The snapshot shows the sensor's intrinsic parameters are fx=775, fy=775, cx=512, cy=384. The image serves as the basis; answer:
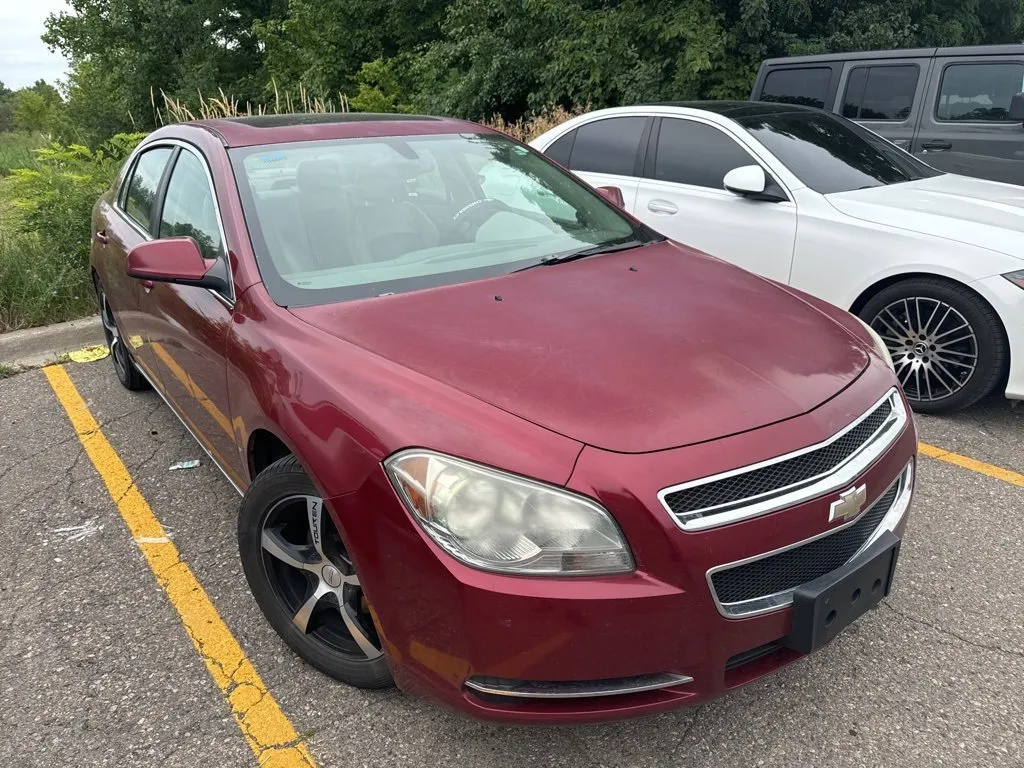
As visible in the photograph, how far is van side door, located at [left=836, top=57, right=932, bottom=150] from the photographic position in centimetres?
648

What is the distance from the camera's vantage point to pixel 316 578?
90.0 inches

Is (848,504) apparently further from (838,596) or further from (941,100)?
(941,100)

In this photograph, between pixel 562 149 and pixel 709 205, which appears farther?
pixel 562 149

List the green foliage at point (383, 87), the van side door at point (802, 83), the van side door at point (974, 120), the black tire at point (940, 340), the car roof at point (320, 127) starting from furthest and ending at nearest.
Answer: the green foliage at point (383, 87) → the van side door at point (802, 83) → the van side door at point (974, 120) → the black tire at point (940, 340) → the car roof at point (320, 127)

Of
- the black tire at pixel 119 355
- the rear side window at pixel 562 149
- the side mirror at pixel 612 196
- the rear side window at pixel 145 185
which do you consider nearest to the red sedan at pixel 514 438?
the side mirror at pixel 612 196

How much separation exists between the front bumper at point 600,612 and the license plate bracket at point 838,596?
5cm

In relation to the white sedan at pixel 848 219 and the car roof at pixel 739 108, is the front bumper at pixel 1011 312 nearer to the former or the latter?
the white sedan at pixel 848 219

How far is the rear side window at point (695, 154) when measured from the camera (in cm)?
474

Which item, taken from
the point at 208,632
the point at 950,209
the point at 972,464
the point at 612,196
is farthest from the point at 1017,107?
the point at 208,632

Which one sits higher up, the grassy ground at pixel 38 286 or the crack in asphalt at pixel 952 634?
the grassy ground at pixel 38 286

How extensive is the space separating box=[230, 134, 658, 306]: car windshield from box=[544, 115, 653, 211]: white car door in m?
1.96

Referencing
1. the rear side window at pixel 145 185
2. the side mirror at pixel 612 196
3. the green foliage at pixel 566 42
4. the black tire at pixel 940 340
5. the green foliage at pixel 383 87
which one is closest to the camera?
the side mirror at pixel 612 196

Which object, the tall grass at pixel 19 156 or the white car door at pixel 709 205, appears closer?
the white car door at pixel 709 205

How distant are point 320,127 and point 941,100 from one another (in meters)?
5.57
